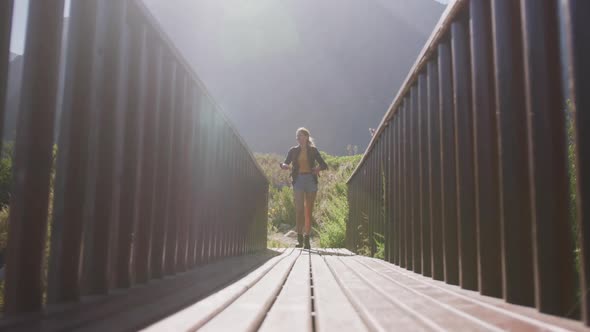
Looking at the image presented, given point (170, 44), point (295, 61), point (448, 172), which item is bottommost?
point (448, 172)

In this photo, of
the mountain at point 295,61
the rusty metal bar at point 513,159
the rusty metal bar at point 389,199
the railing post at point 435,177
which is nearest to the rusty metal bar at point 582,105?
the rusty metal bar at point 513,159

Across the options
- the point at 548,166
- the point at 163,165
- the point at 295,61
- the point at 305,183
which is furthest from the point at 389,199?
the point at 295,61

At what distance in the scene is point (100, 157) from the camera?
1662 mm

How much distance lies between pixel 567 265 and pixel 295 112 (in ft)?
150

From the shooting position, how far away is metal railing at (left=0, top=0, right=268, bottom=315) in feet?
4.07

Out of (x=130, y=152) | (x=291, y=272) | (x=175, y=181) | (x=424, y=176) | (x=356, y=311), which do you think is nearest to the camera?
(x=356, y=311)

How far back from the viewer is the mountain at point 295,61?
45.6 metres

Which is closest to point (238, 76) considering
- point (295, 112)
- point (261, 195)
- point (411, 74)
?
point (295, 112)

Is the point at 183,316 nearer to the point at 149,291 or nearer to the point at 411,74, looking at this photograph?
the point at 149,291

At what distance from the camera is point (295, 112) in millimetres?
46688

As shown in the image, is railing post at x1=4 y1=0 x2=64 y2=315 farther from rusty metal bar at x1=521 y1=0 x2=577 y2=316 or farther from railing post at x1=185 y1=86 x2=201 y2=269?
railing post at x1=185 y1=86 x2=201 y2=269

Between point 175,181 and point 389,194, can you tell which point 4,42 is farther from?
point 389,194

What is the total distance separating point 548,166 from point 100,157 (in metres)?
1.36

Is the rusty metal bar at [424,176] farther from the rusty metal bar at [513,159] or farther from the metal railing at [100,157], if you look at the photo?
the metal railing at [100,157]
